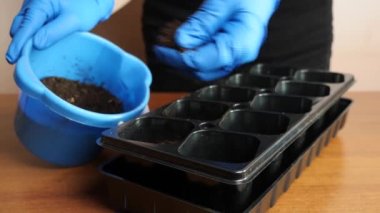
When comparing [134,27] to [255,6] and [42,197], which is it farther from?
[42,197]

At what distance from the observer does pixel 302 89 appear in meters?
0.69

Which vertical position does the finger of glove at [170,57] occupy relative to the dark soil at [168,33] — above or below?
below

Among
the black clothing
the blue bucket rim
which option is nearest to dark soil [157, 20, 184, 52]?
the black clothing

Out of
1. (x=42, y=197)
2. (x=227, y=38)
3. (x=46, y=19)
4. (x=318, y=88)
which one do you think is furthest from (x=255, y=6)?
(x=42, y=197)

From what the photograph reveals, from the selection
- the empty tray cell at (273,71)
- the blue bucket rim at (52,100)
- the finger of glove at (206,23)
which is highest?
the finger of glove at (206,23)

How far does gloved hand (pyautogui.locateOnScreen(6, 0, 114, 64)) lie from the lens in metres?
0.55

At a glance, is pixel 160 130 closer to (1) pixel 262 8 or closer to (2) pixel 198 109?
(2) pixel 198 109

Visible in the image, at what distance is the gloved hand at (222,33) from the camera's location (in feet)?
2.44

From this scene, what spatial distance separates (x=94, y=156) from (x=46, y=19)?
221 mm

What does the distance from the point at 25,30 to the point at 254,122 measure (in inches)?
13.3

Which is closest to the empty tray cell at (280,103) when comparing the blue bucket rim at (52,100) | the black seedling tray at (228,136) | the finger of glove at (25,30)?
the black seedling tray at (228,136)

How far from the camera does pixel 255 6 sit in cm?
75

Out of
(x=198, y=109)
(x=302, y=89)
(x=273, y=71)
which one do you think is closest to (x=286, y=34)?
(x=273, y=71)

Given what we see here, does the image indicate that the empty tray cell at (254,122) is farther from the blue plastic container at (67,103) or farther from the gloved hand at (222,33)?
the gloved hand at (222,33)
